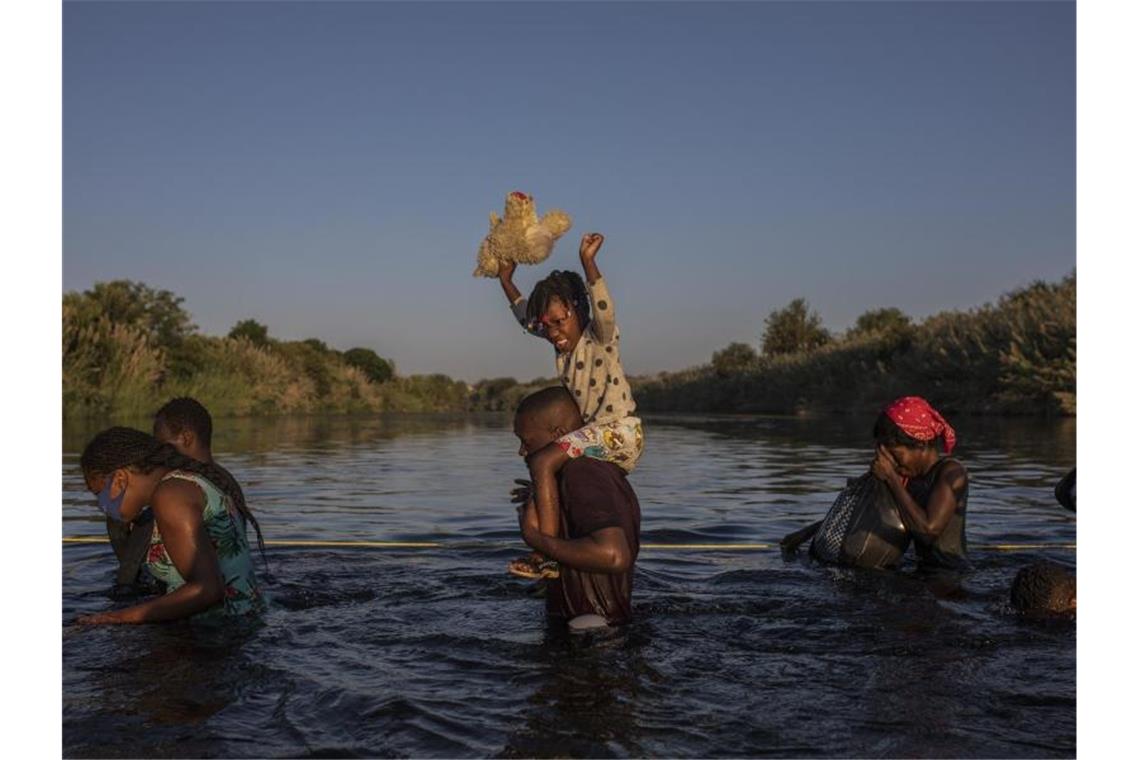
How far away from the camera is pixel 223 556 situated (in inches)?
197

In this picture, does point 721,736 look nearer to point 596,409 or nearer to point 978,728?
point 978,728

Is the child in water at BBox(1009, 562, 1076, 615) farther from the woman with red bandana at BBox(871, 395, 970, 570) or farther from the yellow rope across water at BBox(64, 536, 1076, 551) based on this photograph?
the yellow rope across water at BBox(64, 536, 1076, 551)

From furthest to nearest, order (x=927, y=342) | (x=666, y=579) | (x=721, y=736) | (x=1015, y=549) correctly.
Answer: (x=927, y=342)
(x=1015, y=549)
(x=666, y=579)
(x=721, y=736)

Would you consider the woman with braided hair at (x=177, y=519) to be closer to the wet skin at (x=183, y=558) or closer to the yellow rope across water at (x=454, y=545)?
the wet skin at (x=183, y=558)

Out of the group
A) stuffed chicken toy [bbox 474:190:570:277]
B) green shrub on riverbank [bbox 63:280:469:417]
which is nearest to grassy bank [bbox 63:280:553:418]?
green shrub on riverbank [bbox 63:280:469:417]

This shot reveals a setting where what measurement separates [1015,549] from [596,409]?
3.95m

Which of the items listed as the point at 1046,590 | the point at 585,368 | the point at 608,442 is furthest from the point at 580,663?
the point at 1046,590

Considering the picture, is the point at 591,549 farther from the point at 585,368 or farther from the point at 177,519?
the point at 177,519

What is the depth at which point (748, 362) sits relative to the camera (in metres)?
52.0

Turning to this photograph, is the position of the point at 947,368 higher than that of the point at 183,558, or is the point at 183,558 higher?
the point at 947,368

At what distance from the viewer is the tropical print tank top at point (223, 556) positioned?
4840 millimetres

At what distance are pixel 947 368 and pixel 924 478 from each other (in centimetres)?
2786

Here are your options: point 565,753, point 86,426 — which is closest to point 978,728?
point 565,753
